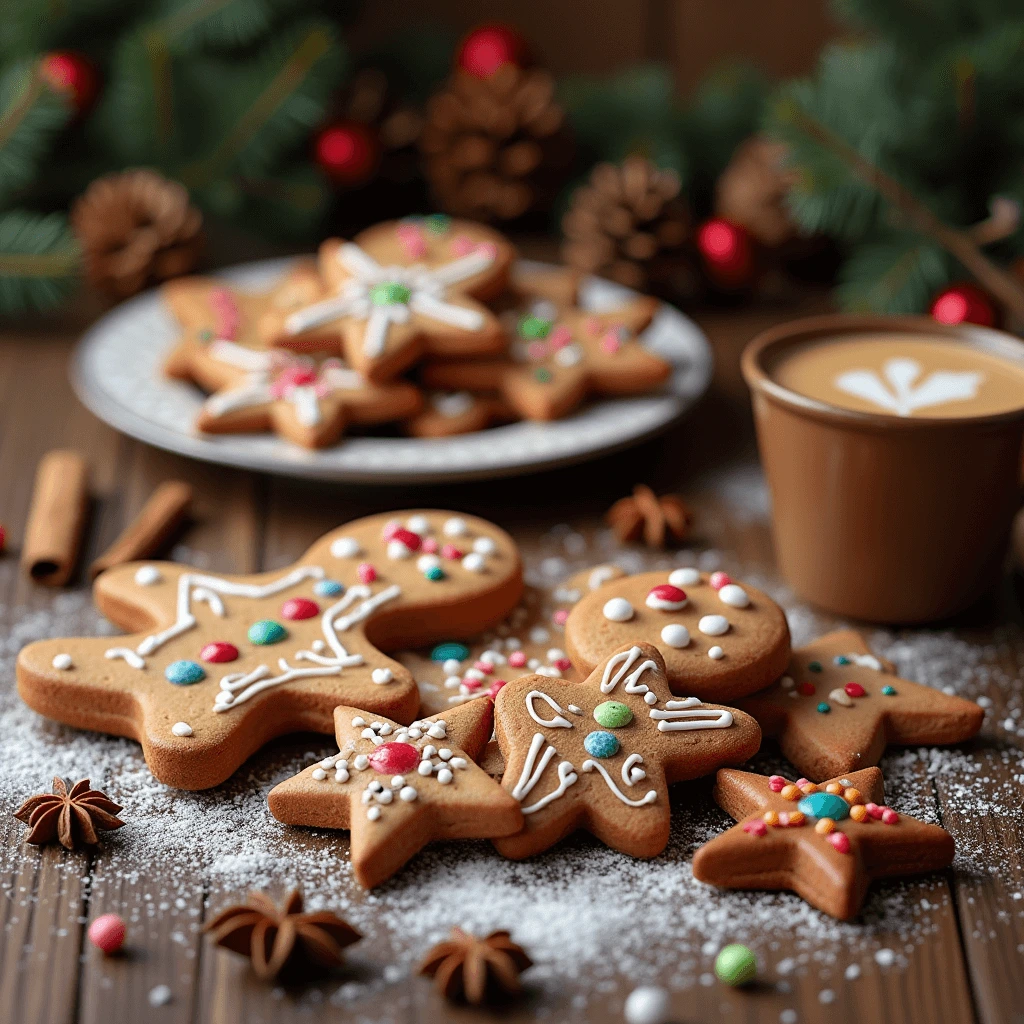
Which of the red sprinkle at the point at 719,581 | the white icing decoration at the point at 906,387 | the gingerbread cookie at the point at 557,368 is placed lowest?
the red sprinkle at the point at 719,581

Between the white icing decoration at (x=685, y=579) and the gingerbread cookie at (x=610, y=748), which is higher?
the white icing decoration at (x=685, y=579)

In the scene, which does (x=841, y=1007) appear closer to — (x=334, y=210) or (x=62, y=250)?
(x=62, y=250)

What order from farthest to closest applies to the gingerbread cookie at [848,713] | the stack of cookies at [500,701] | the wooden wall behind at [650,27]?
the wooden wall behind at [650,27] < the gingerbread cookie at [848,713] < the stack of cookies at [500,701]

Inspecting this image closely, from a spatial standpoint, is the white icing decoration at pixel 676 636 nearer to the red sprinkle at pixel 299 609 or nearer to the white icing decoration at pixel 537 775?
the white icing decoration at pixel 537 775

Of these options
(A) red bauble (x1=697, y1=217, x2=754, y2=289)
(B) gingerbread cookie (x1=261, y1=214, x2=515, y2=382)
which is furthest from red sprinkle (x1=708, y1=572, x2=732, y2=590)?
(A) red bauble (x1=697, y1=217, x2=754, y2=289)

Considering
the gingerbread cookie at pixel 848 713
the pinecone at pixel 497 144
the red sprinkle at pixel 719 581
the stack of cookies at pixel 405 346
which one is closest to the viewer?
the gingerbread cookie at pixel 848 713

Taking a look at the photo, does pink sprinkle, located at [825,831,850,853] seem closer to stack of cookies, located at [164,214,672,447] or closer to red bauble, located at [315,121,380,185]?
stack of cookies, located at [164,214,672,447]

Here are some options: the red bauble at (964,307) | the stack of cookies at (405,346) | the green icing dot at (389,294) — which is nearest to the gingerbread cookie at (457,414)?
the stack of cookies at (405,346)
